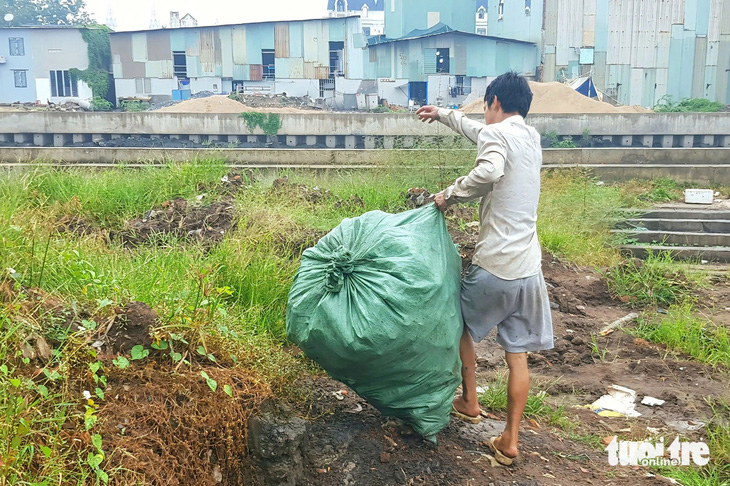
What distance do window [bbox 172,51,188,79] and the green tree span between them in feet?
52.0

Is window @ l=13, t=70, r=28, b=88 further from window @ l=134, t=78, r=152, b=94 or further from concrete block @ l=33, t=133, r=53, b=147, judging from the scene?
concrete block @ l=33, t=133, r=53, b=147

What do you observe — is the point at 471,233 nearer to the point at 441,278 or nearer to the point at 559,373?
the point at 559,373

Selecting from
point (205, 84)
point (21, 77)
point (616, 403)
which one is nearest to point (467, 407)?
point (616, 403)

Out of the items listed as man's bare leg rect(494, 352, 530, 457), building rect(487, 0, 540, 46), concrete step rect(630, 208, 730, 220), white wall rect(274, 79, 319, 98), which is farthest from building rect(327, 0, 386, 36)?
man's bare leg rect(494, 352, 530, 457)

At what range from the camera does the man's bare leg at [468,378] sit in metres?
2.92

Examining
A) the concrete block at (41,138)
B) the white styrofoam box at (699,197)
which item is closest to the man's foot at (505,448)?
the white styrofoam box at (699,197)

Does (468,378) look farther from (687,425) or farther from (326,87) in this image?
(326,87)

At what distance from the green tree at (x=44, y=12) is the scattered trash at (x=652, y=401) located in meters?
42.7

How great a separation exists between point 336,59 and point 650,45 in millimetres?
13130

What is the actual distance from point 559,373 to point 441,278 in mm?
2012

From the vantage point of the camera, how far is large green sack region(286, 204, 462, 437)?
2404 millimetres

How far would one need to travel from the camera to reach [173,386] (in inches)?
94.1

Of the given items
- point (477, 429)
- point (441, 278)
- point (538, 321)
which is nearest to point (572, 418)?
point (477, 429)

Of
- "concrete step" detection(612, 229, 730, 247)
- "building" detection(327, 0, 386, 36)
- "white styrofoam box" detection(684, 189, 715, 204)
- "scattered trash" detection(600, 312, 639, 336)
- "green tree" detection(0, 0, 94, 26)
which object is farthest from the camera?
"building" detection(327, 0, 386, 36)
